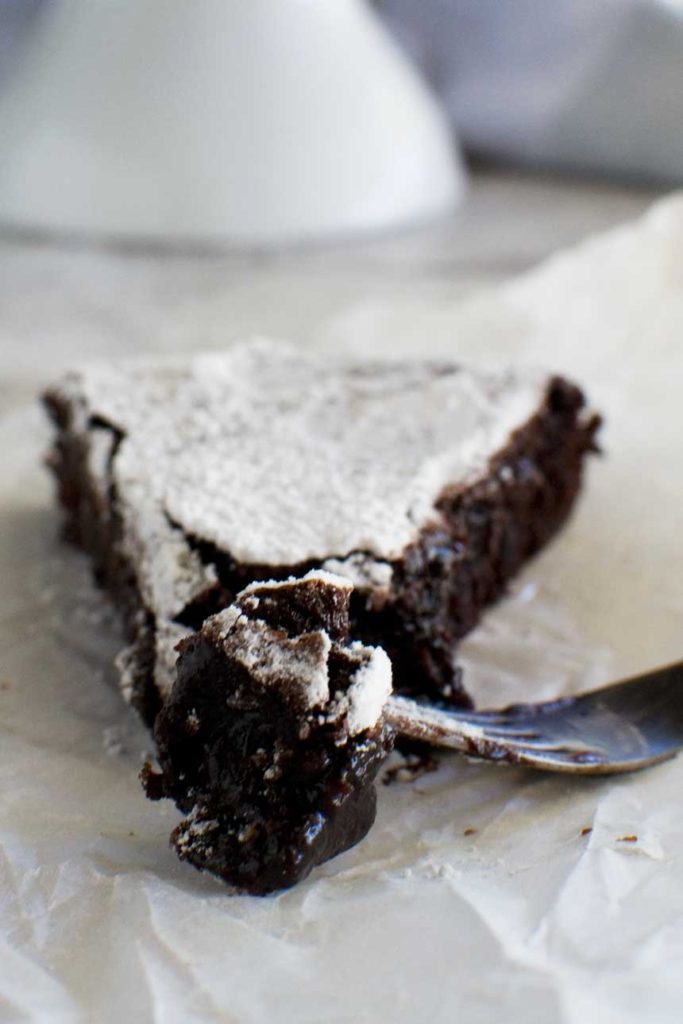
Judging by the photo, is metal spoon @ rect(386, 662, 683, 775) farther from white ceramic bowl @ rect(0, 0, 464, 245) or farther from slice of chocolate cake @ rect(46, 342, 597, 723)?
white ceramic bowl @ rect(0, 0, 464, 245)

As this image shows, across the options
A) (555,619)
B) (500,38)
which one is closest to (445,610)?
(555,619)

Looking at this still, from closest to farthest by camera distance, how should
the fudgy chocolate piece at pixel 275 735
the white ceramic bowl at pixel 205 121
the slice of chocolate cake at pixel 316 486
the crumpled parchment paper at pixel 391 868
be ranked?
the crumpled parchment paper at pixel 391 868
the fudgy chocolate piece at pixel 275 735
the slice of chocolate cake at pixel 316 486
the white ceramic bowl at pixel 205 121

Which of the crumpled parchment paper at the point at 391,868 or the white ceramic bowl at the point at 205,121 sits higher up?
the white ceramic bowl at the point at 205,121

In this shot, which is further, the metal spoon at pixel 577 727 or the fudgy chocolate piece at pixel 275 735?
the metal spoon at pixel 577 727

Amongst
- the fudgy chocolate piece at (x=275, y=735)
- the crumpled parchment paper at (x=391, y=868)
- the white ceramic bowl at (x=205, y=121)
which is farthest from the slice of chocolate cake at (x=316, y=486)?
the white ceramic bowl at (x=205, y=121)

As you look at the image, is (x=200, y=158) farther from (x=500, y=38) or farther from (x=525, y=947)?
(x=525, y=947)

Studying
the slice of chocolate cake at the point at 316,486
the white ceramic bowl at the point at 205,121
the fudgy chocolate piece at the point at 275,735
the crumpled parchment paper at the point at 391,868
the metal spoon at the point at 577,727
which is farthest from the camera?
the white ceramic bowl at the point at 205,121

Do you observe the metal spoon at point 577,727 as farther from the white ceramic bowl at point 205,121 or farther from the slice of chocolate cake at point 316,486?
the white ceramic bowl at point 205,121
